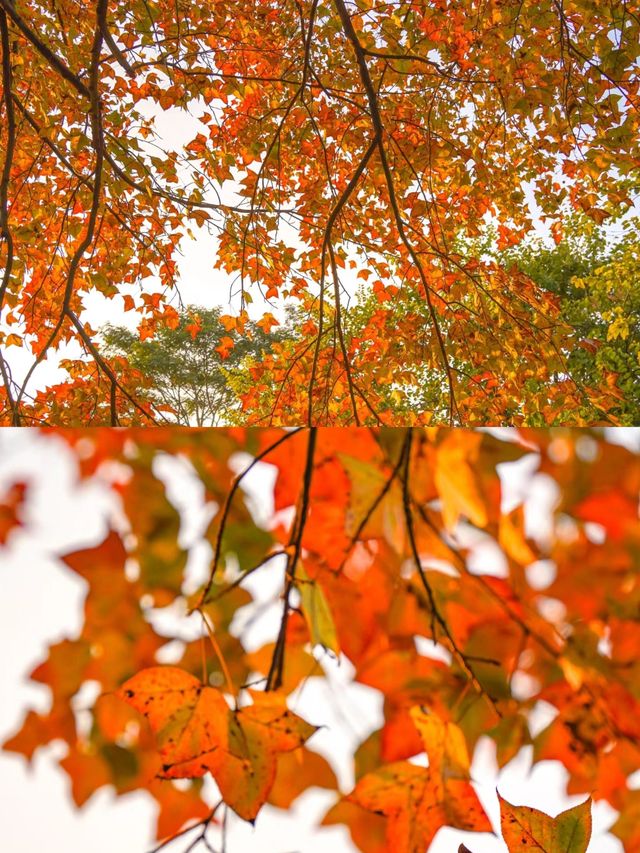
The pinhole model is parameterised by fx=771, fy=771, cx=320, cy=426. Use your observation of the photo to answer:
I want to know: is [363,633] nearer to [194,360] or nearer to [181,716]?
[181,716]

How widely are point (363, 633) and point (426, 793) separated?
0.12 m

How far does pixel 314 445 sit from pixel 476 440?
12 cm

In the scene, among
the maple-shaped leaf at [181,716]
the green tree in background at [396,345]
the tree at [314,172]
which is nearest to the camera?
the maple-shaped leaf at [181,716]

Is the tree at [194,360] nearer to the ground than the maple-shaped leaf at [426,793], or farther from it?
farther from it

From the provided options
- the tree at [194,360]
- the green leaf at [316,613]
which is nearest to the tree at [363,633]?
the green leaf at [316,613]

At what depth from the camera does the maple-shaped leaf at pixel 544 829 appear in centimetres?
53

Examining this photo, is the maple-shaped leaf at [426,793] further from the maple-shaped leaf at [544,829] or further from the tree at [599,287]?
the tree at [599,287]

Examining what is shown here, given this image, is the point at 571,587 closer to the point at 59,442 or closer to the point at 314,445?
the point at 314,445

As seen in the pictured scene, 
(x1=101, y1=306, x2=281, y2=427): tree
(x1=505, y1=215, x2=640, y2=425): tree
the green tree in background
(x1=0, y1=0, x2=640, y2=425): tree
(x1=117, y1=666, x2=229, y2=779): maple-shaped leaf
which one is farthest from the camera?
(x1=505, y1=215, x2=640, y2=425): tree

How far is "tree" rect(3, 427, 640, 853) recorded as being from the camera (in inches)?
19.9

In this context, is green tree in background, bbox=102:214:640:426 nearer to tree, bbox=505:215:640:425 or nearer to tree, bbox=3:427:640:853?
tree, bbox=505:215:640:425

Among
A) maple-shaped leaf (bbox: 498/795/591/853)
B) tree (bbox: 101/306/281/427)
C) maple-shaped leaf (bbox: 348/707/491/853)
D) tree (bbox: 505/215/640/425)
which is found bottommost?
maple-shaped leaf (bbox: 498/795/591/853)

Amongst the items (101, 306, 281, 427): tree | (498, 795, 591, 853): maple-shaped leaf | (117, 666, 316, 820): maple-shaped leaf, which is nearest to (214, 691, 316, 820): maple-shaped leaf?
(117, 666, 316, 820): maple-shaped leaf

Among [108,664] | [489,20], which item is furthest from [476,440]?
[489,20]
